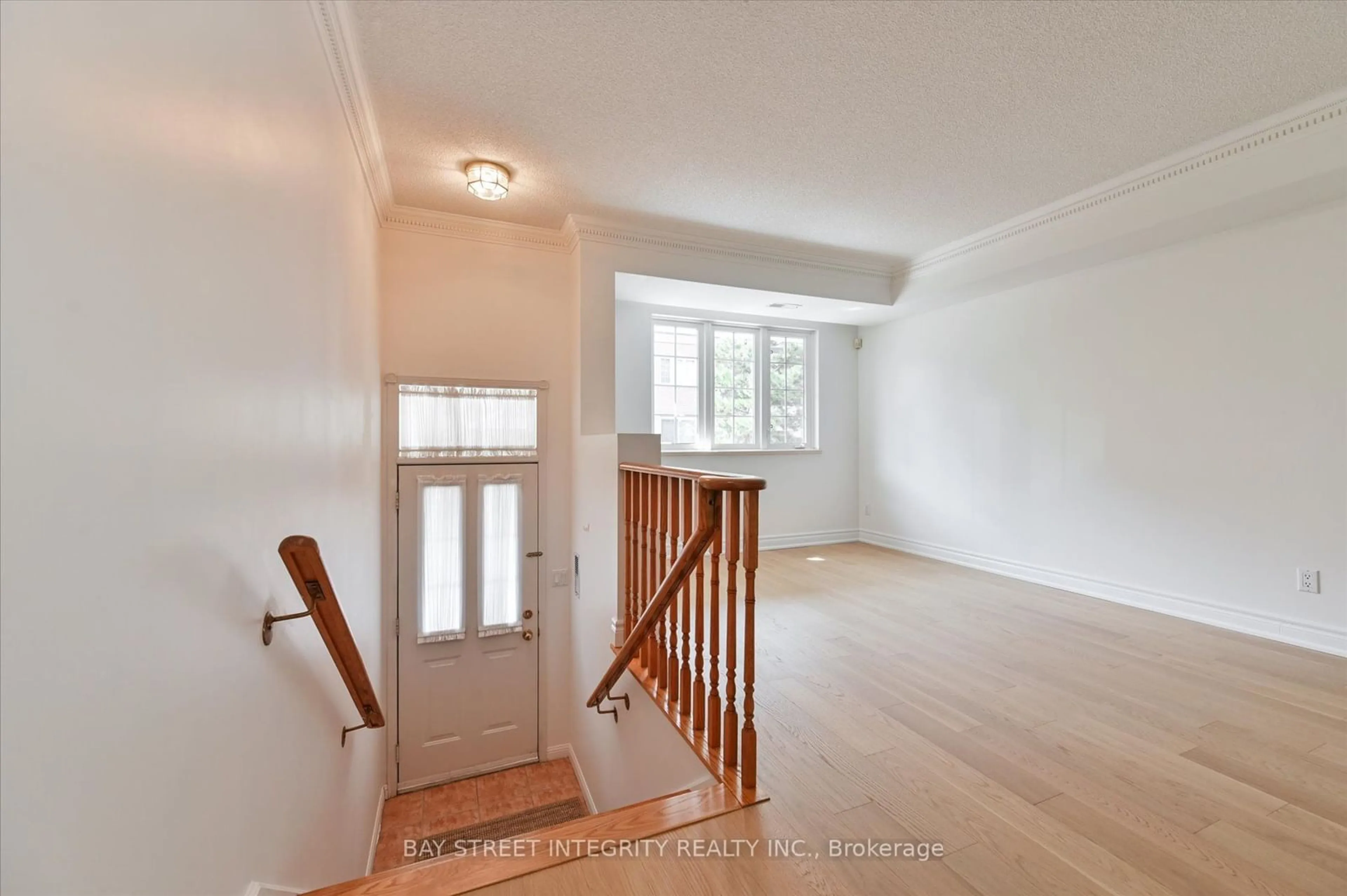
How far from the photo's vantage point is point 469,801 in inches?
139

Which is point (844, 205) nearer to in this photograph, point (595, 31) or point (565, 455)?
point (595, 31)

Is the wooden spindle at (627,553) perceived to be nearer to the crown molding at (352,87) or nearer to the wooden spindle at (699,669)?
the wooden spindle at (699,669)

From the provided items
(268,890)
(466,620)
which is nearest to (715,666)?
(268,890)

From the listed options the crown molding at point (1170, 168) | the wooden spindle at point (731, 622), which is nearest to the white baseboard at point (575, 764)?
the wooden spindle at point (731, 622)

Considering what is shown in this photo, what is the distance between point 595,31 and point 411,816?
4459mm

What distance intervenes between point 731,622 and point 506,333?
290 centimetres

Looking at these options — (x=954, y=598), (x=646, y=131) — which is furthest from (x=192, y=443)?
(x=954, y=598)

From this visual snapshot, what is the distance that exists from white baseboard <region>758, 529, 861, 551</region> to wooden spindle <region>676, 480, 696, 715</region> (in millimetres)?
3342

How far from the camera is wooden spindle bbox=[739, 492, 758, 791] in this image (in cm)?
171

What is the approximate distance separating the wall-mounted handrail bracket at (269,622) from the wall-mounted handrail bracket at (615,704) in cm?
175

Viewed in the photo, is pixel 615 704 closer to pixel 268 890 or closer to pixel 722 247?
pixel 268 890

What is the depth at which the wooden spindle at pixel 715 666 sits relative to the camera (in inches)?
74.8

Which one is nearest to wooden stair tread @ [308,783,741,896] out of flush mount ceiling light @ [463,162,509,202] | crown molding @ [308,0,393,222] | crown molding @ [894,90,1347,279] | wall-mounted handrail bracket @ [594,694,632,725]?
wall-mounted handrail bracket @ [594,694,632,725]

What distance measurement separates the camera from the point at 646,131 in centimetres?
278
